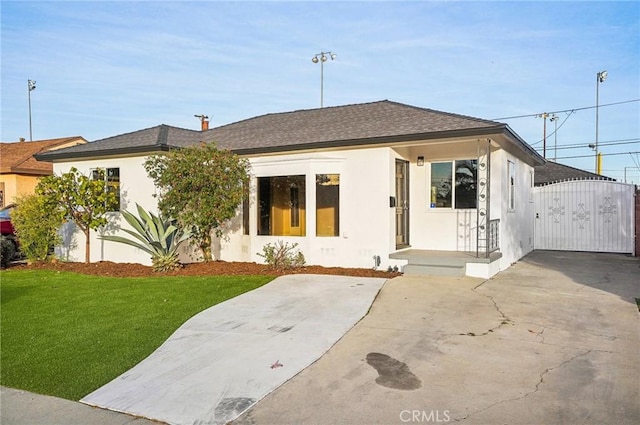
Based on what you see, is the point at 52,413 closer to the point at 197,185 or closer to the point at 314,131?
the point at 197,185

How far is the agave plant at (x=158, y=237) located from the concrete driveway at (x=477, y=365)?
549 cm

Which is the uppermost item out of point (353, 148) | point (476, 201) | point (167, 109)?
point (167, 109)

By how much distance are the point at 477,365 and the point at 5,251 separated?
13378mm

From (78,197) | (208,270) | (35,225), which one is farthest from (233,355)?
(35,225)

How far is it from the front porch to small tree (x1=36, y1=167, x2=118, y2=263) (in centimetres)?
758

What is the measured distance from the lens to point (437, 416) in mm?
3604

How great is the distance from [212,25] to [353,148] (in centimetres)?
656

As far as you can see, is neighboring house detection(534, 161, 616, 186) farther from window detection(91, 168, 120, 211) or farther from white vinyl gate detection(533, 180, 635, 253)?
window detection(91, 168, 120, 211)

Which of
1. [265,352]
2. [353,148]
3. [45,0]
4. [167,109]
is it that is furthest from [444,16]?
[167,109]

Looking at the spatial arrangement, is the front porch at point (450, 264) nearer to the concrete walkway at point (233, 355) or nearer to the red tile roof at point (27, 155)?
the concrete walkway at point (233, 355)

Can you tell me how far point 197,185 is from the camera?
10.6 m

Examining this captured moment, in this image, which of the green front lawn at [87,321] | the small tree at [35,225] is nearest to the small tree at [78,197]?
the small tree at [35,225]

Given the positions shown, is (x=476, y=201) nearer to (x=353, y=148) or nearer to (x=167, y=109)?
(x=353, y=148)

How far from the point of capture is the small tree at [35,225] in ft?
39.8
